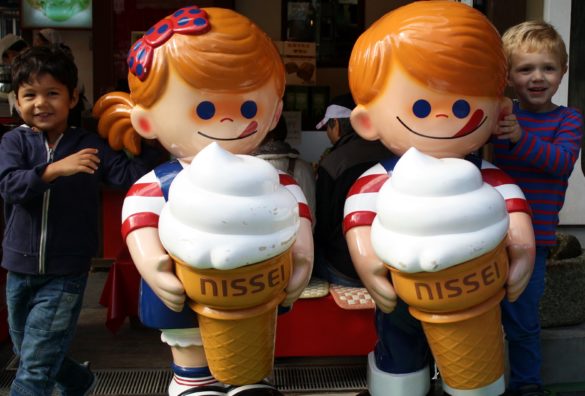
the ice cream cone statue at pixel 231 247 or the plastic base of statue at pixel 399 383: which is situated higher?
the ice cream cone statue at pixel 231 247

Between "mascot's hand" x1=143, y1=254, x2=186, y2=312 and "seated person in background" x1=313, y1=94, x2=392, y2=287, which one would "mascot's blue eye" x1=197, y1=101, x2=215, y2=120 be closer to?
"mascot's hand" x1=143, y1=254, x2=186, y2=312

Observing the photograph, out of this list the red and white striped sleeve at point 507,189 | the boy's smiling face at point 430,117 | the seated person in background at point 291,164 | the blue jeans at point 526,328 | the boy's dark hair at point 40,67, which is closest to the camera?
the boy's smiling face at point 430,117

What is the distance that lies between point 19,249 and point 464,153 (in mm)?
1754

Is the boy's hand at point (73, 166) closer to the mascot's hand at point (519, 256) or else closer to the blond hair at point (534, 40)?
the mascot's hand at point (519, 256)

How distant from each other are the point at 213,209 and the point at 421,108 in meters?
0.78

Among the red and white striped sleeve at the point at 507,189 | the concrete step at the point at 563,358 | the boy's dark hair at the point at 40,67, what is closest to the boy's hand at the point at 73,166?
the boy's dark hair at the point at 40,67

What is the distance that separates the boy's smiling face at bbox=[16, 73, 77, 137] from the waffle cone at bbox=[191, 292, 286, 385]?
1060mm

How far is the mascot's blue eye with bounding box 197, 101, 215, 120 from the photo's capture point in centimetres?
247

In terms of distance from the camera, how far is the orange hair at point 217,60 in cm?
242

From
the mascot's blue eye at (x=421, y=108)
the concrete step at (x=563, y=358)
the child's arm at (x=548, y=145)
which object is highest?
the mascot's blue eye at (x=421, y=108)

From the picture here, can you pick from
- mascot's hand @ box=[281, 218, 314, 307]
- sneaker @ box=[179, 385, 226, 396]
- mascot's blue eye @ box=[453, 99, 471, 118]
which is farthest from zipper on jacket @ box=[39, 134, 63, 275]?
mascot's blue eye @ box=[453, 99, 471, 118]

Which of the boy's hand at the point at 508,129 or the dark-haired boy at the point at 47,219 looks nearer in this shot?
the boy's hand at the point at 508,129

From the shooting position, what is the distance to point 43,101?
2906mm

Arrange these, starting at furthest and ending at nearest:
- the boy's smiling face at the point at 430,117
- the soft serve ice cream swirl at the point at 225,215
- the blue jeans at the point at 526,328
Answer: the blue jeans at the point at 526,328, the boy's smiling face at the point at 430,117, the soft serve ice cream swirl at the point at 225,215
